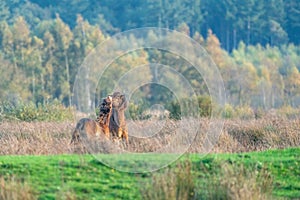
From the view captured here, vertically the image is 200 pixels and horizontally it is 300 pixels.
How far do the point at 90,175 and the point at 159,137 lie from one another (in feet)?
16.9

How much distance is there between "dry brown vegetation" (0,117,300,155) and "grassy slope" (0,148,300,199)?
1.67 m

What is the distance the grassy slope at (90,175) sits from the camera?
12977 millimetres

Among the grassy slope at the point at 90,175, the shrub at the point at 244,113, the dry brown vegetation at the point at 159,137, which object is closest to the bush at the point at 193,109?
the shrub at the point at 244,113

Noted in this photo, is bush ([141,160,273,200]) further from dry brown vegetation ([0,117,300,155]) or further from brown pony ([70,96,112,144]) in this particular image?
brown pony ([70,96,112,144])

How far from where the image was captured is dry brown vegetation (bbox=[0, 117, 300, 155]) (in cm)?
1691

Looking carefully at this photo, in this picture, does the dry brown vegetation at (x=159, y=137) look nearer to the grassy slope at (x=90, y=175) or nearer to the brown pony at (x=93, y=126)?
the brown pony at (x=93, y=126)

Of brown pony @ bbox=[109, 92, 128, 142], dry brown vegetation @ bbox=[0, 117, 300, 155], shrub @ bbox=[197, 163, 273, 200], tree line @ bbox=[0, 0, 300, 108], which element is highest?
tree line @ bbox=[0, 0, 300, 108]

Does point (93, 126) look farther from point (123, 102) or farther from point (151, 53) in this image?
point (151, 53)

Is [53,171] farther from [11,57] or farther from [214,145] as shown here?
[11,57]

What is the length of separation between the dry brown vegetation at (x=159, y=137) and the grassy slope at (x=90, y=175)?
1.67 m

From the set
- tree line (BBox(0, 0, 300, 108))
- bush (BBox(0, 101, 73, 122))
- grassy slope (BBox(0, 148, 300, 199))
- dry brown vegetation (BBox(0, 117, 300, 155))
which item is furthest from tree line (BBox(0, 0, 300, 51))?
grassy slope (BBox(0, 148, 300, 199))

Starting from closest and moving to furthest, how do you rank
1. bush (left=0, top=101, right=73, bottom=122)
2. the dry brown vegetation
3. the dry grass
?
Result: 1. the dry grass
2. the dry brown vegetation
3. bush (left=0, top=101, right=73, bottom=122)

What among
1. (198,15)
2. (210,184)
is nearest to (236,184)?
(210,184)

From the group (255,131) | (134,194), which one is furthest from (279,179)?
(255,131)
